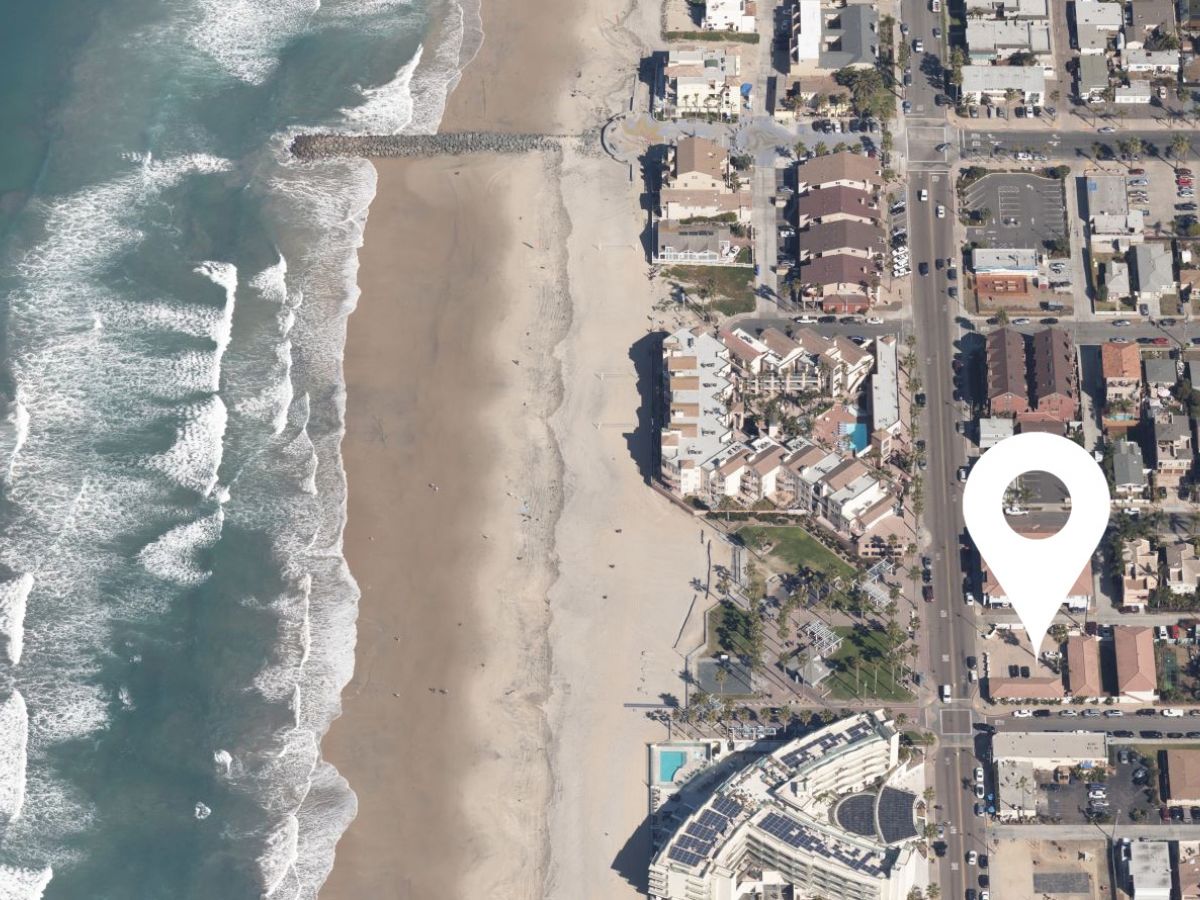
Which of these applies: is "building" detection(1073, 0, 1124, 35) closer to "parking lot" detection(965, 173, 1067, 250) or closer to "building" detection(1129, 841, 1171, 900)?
"parking lot" detection(965, 173, 1067, 250)

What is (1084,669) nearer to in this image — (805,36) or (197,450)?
(805,36)

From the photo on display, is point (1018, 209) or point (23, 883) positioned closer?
point (23, 883)

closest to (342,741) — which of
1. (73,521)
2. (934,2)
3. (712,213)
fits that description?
(73,521)

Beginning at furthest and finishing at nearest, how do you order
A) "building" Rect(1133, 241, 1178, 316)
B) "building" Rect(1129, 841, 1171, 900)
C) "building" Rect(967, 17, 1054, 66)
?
"building" Rect(967, 17, 1054, 66) < "building" Rect(1133, 241, 1178, 316) < "building" Rect(1129, 841, 1171, 900)

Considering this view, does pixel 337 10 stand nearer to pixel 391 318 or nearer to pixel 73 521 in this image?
pixel 391 318

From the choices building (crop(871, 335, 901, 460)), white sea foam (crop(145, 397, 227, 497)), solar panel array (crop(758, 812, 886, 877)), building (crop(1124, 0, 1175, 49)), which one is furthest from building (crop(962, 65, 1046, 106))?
white sea foam (crop(145, 397, 227, 497))

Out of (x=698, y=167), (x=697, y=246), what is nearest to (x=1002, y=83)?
(x=698, y=167)
